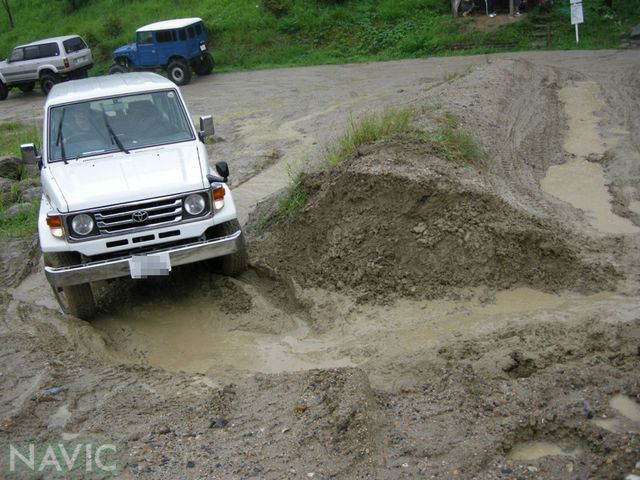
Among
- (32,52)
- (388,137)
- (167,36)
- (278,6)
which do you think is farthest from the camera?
(278,6)

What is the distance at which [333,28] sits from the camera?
2669cm

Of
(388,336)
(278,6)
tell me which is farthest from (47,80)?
(388,336)

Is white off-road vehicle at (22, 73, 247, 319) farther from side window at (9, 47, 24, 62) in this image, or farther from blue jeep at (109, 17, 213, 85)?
side window at (9, 47, 24, 62)

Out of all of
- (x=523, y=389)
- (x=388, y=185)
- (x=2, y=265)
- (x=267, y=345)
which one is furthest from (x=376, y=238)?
(x=2, y=265)

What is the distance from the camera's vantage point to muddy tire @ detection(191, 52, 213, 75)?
24.0m

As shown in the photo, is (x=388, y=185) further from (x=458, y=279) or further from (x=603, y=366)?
(x=603, y=366)

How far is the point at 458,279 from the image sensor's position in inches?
270

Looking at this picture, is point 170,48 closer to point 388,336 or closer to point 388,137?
point 388,137

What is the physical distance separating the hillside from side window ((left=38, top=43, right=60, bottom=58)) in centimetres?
452

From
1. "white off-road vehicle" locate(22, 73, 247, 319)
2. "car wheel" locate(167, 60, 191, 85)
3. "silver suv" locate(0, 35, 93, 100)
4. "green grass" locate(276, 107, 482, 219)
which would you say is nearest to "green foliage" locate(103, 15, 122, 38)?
"silver suv" locate(0, 35, 93, 100)

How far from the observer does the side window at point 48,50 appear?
80.1ft

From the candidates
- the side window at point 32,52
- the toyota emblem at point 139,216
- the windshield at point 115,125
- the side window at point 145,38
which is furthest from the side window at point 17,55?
the toyota emblem at point 139,216

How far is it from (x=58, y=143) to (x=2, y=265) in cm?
237

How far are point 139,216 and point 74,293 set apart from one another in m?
1.08
